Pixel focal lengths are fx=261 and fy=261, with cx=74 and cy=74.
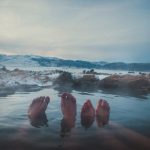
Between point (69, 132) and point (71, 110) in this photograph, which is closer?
point (69, 132)

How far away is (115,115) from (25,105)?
4.37 metres

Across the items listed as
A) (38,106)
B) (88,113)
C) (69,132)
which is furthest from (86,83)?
(69,132)

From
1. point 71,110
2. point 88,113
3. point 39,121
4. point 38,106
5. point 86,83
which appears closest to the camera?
point 39,121

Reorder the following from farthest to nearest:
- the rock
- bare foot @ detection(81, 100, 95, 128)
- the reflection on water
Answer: the rock, bare foot @ detection(81, 100, 95, 128), the reflection on water

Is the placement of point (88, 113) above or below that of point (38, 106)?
below

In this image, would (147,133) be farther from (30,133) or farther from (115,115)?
(30,133)

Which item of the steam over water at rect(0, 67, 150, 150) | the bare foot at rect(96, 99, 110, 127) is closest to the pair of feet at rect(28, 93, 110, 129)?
the bare foot at rect(96, 99, 110, 127)

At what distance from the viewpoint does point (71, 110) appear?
9406 millimetres

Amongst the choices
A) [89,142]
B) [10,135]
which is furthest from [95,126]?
[10,135]

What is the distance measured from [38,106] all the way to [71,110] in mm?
1247

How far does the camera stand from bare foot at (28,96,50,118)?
952cm

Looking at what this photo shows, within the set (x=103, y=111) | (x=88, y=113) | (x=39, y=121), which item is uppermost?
(x=103, y=111)

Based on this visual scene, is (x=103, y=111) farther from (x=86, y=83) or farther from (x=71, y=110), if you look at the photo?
(x=86, y=83)

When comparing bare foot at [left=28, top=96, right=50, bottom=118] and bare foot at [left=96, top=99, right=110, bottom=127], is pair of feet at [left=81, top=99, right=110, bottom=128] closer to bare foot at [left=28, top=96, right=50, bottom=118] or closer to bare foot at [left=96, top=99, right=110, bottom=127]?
bare foot at [left=96, top=99, right=110, bottom=127]
